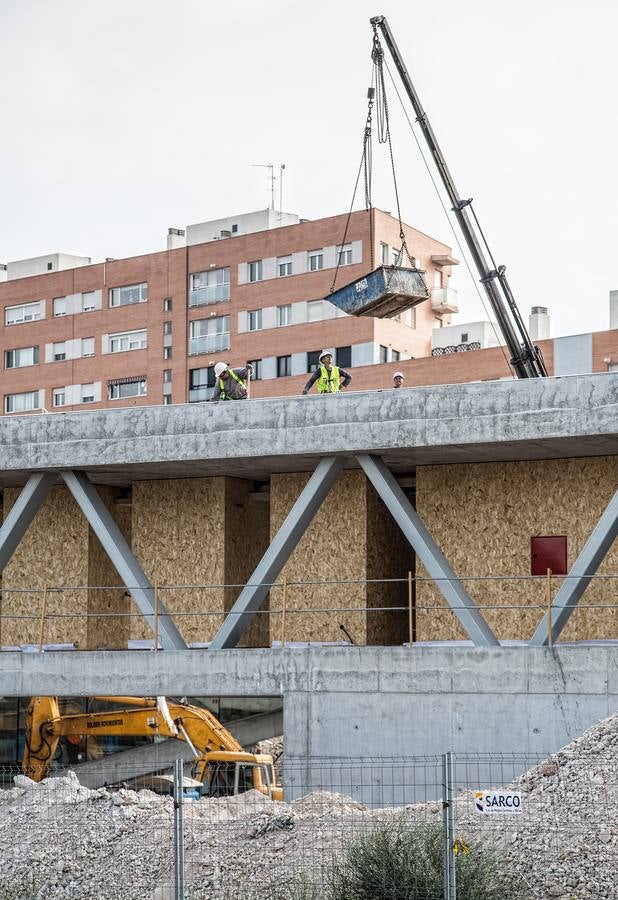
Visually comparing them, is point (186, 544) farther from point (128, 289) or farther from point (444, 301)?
point (128, 289)

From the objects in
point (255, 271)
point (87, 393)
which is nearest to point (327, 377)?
point (255, 271)

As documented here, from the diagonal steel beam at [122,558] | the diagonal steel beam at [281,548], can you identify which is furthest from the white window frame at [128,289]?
the diagonal steel beam at [281,548]

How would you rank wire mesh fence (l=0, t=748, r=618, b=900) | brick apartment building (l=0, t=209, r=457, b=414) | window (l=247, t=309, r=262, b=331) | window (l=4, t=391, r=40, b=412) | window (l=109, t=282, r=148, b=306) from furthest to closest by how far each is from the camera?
window (l=4, t=391, r=40, b=412)
window (l=109, t=282, r=148, b=306)
window (l=247, t=309, r=262, b=331)
brick apartment building (l=0, t=209, r=457, b=414)
wire mesh fence (l=0, t=748, r=618, b=900)

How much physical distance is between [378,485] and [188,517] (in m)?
4.46

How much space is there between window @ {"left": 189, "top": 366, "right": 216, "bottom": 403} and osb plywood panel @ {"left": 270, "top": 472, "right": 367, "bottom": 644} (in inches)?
1949

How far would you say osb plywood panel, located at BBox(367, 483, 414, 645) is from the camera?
2217cm

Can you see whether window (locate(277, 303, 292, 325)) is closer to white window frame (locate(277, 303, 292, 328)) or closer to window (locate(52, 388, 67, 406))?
white window frame (locate(277, 303, 292, 328))

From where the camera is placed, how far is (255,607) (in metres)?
21.1

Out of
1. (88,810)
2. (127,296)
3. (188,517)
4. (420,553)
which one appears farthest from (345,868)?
(127,296)

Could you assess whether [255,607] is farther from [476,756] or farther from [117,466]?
[476,756]

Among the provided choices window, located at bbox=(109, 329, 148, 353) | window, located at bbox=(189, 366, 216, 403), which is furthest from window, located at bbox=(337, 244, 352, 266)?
window, located at bbox=(109, 329, 148, 353)

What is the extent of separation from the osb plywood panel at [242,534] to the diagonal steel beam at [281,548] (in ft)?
6.64

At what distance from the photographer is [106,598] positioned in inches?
969

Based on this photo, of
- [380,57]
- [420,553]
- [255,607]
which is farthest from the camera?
[380,57]
